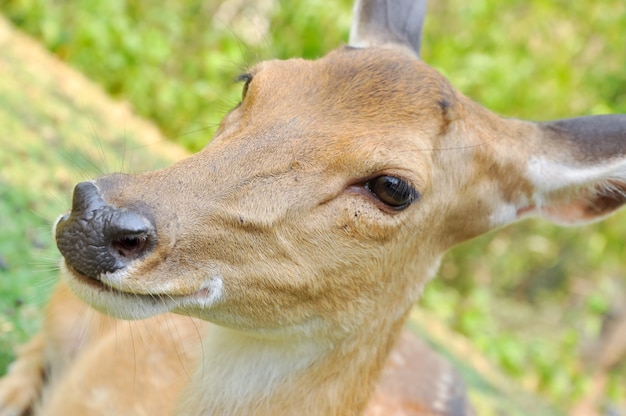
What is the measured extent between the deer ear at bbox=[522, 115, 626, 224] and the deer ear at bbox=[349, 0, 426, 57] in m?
0.96

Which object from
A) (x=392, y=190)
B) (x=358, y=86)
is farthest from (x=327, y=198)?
(x=358, y=86)

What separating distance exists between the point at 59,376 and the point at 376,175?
103 inches

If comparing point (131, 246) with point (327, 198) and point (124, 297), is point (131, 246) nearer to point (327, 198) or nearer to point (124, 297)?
point (124, 297)

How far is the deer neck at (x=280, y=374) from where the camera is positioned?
3201 millimetres

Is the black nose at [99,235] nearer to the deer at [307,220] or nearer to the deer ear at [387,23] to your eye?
the deer at [307,220]

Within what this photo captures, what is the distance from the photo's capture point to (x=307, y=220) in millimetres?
2908

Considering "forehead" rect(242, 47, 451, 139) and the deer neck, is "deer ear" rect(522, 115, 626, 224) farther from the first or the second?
the deer neck

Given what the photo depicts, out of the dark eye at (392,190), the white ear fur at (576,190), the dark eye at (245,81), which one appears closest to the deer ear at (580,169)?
the white ear fur at (576,190)

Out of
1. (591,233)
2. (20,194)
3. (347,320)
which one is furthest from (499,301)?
(347,320)

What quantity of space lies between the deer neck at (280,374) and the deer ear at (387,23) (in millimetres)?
1597

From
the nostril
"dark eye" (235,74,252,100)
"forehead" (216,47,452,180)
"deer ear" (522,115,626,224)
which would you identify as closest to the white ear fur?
"deer ear" (522,115,626,224)

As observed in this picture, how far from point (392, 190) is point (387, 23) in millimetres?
1465

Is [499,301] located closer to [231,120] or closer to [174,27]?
[174,27]

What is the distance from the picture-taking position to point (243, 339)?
10.5ft
